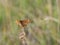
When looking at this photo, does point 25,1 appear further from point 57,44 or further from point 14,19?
point 57,44

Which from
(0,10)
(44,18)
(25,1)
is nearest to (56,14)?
(44,18)

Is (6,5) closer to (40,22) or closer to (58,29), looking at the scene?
(40,22)

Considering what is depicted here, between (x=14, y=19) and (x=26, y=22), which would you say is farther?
(x=14, y=19)

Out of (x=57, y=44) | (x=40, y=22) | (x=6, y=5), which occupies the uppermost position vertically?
(x=6, y=5)

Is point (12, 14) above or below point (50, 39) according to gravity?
above

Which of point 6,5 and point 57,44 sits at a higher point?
point 6,5

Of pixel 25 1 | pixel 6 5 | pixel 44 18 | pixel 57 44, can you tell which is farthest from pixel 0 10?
pixel 57 44
